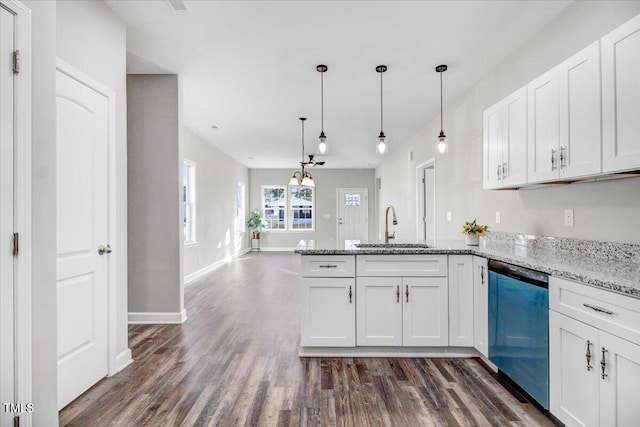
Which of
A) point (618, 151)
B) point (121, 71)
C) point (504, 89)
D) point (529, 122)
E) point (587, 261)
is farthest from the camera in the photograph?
point (504, 89)

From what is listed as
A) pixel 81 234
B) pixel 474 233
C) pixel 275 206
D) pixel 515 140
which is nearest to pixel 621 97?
pixel 515 140

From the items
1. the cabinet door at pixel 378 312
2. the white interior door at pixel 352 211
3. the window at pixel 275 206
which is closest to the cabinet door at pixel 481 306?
the cabinet door at pixel 378 312

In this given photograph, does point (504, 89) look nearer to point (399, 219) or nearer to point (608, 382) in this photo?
point (608, 382)

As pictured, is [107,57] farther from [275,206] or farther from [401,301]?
[275,206]

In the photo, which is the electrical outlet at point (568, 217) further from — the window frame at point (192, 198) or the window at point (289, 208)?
the window at point (289, 208)

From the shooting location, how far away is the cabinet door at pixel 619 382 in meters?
1.36

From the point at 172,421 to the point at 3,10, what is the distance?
2.22 meters

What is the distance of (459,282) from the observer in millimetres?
2756

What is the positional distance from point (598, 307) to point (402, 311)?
1404 millimetres

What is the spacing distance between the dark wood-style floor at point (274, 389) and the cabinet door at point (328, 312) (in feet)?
0.55

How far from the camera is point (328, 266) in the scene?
2771mm

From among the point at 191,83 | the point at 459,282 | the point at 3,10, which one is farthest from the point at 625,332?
the point at 191,83

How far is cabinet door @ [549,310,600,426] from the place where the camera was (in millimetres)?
1567

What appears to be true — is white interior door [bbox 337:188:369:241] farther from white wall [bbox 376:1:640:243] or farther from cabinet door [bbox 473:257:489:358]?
cabinet door [bbox 473:257:489:358]
